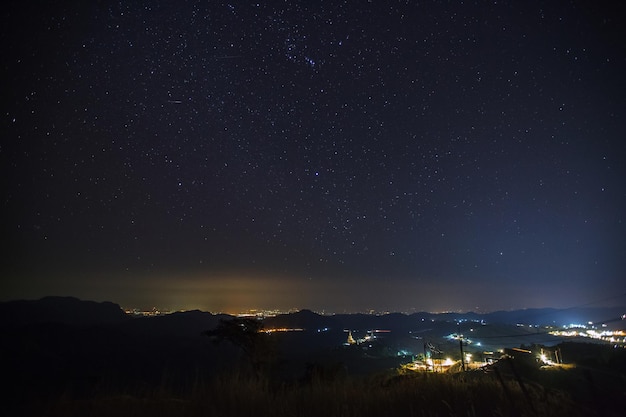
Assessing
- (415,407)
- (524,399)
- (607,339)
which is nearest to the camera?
(415,407)

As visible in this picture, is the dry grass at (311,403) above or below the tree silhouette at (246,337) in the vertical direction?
above

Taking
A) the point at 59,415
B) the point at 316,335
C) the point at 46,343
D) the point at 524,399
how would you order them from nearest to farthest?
the point at 59,415, the point at 524,399, the point at 46,343, the point at 316,335

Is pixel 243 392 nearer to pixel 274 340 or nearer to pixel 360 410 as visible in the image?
pixel 360 410

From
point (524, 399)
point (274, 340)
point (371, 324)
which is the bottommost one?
point (371, 324)

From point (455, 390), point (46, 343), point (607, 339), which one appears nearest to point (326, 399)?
point (455, 390)

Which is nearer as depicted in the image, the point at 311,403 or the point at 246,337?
the point at 311,403

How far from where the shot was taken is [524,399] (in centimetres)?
530

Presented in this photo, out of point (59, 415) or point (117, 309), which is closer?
point (59, 415)

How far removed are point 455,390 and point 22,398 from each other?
22.6 ft

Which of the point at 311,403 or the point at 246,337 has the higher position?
the point at 311,403

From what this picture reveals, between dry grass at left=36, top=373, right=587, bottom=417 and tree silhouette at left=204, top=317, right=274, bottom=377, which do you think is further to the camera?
tree silhouette at left=204, top=317, right=274, bottom=377

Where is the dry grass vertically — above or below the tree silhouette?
above

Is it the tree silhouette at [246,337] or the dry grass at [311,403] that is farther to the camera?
the tree silhouette at [246,337]

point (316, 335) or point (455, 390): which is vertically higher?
point (455, 390)
